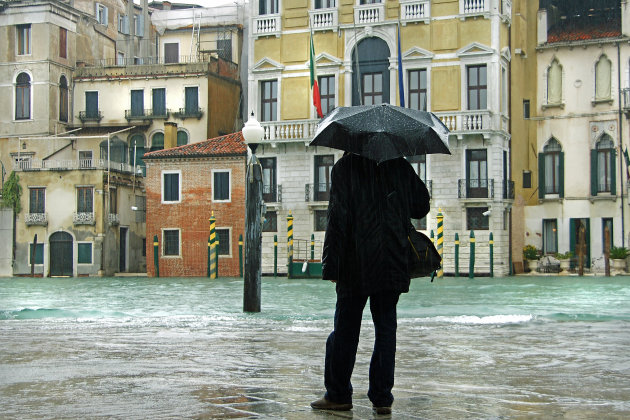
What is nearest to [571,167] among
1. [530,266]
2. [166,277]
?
[530,266]

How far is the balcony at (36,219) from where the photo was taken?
4356 cm

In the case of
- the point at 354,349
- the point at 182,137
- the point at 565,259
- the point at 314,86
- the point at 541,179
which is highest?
the point at 314,86

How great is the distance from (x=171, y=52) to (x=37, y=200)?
11868 mm

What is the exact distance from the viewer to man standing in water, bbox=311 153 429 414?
5719 millimetres

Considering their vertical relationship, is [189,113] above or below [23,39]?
below

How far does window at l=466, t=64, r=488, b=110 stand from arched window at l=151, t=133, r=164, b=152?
15.2 metres

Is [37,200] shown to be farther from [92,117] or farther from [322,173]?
[322,173]

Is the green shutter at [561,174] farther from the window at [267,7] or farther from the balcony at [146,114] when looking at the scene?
the balcony at [146,114]

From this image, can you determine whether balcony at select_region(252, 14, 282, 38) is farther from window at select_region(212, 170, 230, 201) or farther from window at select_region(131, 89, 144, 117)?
window at select_region(131, 89, 144, 117)

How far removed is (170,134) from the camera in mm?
44312

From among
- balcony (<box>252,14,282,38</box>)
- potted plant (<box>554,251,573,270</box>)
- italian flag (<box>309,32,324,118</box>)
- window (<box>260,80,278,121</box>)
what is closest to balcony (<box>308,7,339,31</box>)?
balcony (<box>252,14,282,38</box>)

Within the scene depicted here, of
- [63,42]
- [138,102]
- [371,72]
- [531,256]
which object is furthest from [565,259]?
[63,42]

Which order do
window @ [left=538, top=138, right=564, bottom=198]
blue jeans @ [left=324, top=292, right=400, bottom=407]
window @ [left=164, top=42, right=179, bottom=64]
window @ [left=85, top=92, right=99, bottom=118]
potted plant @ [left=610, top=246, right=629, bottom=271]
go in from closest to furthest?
1. blue jeans @ [left=324, top=292, right=400, bottom=407]
2. potted plant @ [left=610, top=246, right=629, bottom=271]
3. window @ [left=538, top=138, right=564, bottom=198]
4. window @ [left=85, top=92, right=99, bottom=118]
5. window @ [left=164, top=42, right=179, bottom=64]

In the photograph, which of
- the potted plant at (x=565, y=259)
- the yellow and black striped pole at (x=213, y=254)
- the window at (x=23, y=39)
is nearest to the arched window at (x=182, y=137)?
the window at (x=23, y=39)
